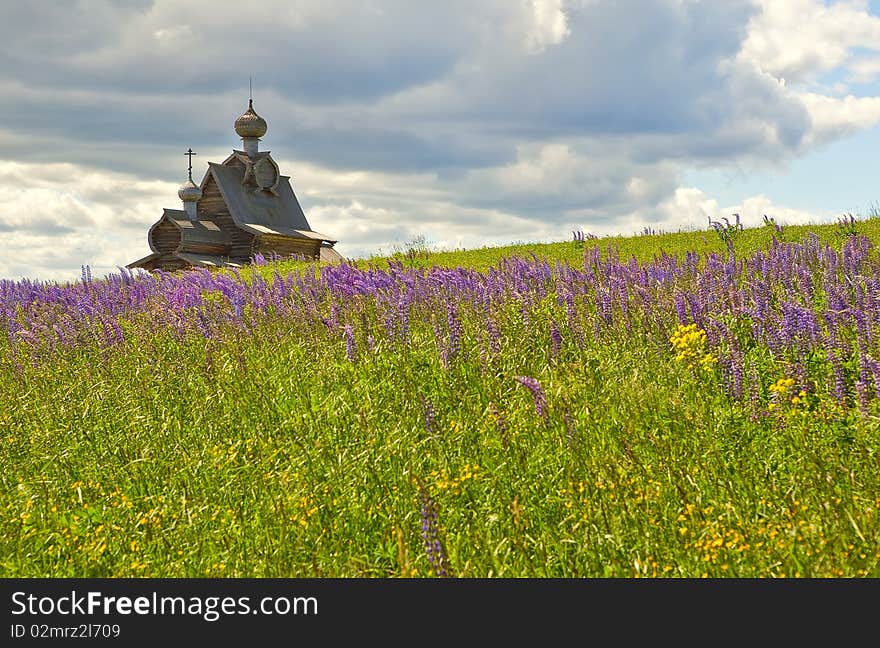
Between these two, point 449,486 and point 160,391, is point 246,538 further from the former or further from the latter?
point 160,391

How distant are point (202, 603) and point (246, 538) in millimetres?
1404

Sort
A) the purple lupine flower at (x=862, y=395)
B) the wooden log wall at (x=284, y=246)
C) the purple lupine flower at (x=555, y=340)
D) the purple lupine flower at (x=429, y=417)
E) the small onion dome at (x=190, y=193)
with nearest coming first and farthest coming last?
the purple lupine flower at (x=862, y=395), the purple lupine flower at (x=429, y=417), the purple lupine flower at (x=555, y=340), the wooden log wall at (x=284, y=246), the small onion dome at (x=190, y=193)

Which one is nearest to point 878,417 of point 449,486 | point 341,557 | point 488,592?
point 449,486

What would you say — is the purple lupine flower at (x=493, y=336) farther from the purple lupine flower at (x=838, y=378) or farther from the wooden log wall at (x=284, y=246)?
the wooden log wall at (x=284, y=246)

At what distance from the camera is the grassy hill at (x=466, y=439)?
4.91 m

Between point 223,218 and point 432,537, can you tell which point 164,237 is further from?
point 432,537

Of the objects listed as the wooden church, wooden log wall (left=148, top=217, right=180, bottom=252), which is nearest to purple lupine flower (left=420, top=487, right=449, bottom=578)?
the wooden church

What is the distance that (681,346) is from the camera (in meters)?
7.97

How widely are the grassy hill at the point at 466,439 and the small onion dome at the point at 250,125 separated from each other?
38809 millimetres

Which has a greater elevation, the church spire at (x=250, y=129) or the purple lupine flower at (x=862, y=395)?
the church spire at (x=250, y=129)

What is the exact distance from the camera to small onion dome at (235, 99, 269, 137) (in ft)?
155

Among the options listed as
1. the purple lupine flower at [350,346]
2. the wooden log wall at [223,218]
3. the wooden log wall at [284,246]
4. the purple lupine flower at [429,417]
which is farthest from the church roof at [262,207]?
the purple lupine flower at [429,417]

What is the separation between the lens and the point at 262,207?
45.8 m

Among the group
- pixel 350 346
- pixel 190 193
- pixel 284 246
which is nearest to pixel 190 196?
pixel 190 193
